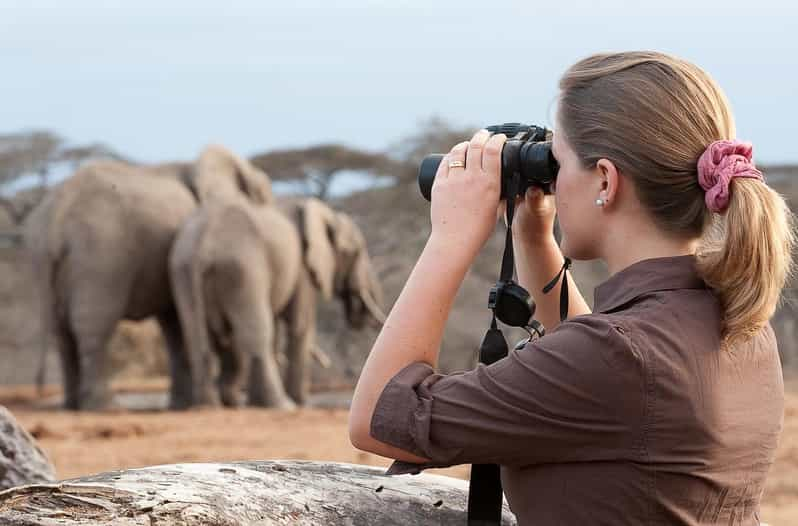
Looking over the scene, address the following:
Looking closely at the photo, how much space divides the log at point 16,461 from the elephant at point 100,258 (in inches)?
336

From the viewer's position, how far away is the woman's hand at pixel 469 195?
173 cm

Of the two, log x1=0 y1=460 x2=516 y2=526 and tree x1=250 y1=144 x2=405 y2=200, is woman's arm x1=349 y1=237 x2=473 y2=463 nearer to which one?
log x1=0 y1=460 x2=516 y2=526

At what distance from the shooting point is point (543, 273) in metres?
2.01

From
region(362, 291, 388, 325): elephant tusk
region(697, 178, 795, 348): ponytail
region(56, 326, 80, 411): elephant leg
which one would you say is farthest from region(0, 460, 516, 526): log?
region(362, 291, 388, 325): elephant tusk

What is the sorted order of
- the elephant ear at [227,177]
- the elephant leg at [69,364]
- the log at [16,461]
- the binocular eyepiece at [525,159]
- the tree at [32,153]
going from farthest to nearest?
the tree at [32,153] < the elephant ear at [227,177] < the elephant leg at [69,364] < the log at [16,461] < the binocular eyepiece at [525,159]

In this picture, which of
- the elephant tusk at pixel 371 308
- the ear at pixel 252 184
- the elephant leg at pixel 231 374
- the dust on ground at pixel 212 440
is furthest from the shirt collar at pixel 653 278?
the elephant tusk at pixel 371 308

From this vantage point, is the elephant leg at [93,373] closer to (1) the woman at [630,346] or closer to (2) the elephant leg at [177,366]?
(2) the elephant leg at [177,366]

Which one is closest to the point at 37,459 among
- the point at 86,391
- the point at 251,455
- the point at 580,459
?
the point at 580,459

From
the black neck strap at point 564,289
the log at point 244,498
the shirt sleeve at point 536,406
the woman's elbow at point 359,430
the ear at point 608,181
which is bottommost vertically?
the log at point 244,498

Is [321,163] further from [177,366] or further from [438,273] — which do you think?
[438,273]

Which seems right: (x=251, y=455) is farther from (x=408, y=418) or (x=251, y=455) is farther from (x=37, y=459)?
(x=408, y=418)

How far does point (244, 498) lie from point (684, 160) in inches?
29.4

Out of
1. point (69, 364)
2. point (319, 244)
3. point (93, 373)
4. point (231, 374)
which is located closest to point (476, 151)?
point (93, 373)

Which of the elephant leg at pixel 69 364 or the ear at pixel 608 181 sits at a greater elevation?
the ear at pixel 608 181
